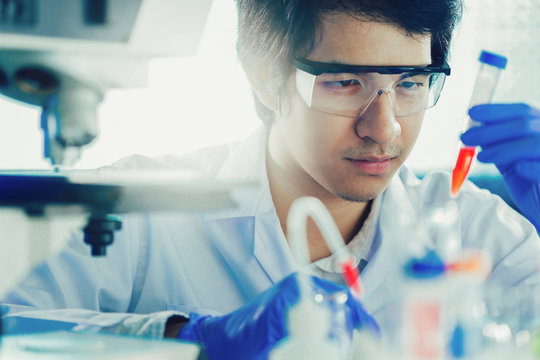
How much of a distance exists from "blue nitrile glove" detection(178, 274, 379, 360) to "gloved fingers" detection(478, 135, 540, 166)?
779 mm

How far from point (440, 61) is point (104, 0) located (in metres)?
1.05

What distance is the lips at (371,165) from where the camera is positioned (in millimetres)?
1334

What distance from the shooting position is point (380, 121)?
1.25m

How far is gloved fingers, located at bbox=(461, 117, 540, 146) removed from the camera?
53.3 inches

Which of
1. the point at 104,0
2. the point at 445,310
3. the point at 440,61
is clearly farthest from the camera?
the point at 440,61

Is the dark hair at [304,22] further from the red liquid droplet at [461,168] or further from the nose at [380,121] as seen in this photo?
the red liquid droplet at [461,168]

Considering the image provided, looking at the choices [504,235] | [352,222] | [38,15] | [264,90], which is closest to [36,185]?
[38,15]

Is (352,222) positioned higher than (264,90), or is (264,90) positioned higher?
(264,90)

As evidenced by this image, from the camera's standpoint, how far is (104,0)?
0.77 meters

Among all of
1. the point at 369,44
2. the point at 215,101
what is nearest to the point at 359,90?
the point at 369,44

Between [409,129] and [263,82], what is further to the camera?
[263,82]

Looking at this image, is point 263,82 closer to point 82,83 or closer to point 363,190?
point 363,190

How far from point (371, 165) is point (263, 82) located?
18.5 inches

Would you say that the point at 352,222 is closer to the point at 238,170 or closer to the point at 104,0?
the point at 238,170
